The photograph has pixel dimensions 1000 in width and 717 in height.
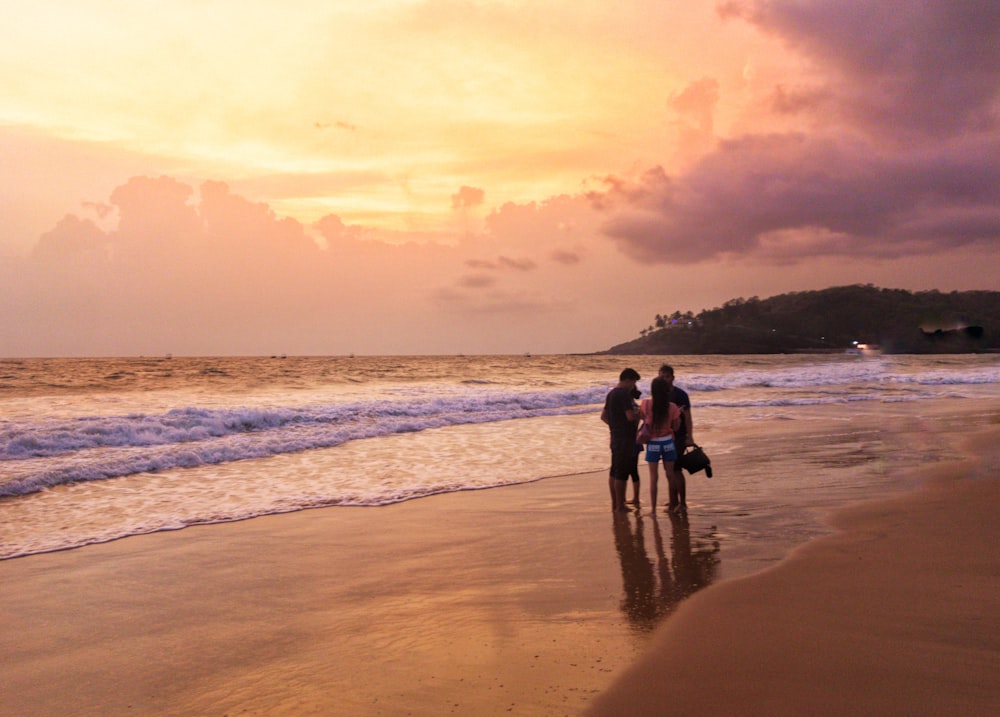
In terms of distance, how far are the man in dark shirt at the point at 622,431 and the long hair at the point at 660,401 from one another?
1.00 ft

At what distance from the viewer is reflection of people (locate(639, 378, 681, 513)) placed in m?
10.9

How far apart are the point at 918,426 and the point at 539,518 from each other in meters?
15.9

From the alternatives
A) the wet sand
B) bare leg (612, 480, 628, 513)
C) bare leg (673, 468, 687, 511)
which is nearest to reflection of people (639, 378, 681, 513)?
bare leg (673, 468, 687, 511)

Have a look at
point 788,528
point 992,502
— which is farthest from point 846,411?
point 788,528

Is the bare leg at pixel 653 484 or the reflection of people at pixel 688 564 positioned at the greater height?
the bare leg at pixel 653 484

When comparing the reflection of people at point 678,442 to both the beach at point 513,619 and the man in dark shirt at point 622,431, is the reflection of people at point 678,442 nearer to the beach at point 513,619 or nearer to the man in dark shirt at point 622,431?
the man in dark shirt at point 622,431

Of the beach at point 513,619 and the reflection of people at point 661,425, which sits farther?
the reflection of people at point 661,425

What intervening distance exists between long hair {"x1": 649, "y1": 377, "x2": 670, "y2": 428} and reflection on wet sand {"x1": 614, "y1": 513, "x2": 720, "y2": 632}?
1.61m

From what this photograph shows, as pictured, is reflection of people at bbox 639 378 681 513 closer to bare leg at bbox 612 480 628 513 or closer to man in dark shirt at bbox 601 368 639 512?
man in dark shirt at bbox 601 368 639 512

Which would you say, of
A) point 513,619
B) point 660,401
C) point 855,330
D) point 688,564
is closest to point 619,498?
point 660,401

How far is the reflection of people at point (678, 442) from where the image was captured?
424 inches

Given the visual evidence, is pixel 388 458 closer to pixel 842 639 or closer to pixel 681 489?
pixel 681 489

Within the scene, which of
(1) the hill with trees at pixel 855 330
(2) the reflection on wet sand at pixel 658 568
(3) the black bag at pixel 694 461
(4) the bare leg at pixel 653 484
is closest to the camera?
(2) the reflection on wet sand at pixel 658 568

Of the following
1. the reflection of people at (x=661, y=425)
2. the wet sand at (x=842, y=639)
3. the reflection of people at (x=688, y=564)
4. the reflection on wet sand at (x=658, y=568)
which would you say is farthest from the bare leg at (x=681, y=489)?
the wet sand at (x=842, y=639)
